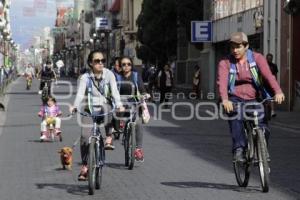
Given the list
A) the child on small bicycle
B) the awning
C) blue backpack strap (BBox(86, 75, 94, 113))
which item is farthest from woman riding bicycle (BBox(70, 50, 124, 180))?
the awning

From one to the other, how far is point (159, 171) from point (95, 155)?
8.15ft

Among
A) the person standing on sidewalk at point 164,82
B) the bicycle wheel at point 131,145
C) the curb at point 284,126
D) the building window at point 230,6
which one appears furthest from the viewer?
the building window at point 230,6

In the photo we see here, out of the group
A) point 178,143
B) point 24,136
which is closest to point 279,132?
point 178,143

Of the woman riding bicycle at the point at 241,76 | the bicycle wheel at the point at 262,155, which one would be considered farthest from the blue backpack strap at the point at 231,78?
the bicycle wheel at the point at 262,155

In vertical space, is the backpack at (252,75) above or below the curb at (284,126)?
above

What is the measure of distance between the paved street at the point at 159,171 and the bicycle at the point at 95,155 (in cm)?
14

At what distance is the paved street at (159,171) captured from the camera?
10195mm

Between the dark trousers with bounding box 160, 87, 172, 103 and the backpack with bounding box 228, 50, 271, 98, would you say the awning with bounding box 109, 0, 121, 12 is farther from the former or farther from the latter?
the backpack with bounding box 228, 50, 271, 98

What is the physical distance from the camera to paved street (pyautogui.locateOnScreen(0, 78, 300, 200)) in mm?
10195

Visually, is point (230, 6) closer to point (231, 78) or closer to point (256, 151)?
point (231, 78)

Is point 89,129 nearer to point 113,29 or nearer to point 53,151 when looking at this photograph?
point 53,151

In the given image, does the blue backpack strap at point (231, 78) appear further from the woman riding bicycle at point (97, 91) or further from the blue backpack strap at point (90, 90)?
the blue backpack strap at point (90, 90)

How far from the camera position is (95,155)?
33.2 ft

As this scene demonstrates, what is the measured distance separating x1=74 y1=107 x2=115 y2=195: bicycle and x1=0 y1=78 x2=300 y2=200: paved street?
0.14 m
